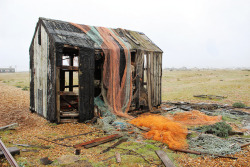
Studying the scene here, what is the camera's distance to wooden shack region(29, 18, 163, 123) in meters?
8.29

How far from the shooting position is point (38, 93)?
32.1 ft

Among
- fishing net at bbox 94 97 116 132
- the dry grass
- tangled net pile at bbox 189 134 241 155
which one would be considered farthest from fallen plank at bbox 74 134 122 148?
the dry grass

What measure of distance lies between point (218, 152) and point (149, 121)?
295cm

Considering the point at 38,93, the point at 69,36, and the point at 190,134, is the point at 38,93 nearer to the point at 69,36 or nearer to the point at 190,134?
the point at 69,36

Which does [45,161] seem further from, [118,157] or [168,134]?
[168,134]

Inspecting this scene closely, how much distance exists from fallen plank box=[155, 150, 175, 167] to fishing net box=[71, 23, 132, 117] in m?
3.87

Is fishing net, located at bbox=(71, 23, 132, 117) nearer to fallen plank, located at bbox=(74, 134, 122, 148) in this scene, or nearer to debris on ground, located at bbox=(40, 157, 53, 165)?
fallen plank, located at bbox=(74, 134, 122, 148)

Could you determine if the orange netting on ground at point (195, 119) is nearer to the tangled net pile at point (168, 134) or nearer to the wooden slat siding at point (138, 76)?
the tangled net pile at point (168, 134)

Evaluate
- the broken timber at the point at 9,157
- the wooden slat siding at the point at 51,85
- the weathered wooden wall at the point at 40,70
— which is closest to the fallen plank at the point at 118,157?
the broken timber at the point at 9,157

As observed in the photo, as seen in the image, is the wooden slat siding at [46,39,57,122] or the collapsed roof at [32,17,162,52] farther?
the collapsed roof at [32,17,162,52]

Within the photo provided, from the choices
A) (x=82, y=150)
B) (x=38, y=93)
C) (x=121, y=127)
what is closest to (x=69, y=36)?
(x=38, y=93)

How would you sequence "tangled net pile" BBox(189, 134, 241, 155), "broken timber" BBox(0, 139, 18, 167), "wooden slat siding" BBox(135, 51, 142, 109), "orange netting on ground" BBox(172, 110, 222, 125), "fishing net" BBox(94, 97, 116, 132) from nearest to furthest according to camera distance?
"broken timber" BBox(0, 139, 18, 167) → "tangled net pile" BBox(189, 134, 241, 155) → "fishing net" BBox(94, 97, 116, 132) → "orange netting on ground" BBox(172, 110, 222, 125) → "wooden slat siding" BBox(135, 51, 142, 109)

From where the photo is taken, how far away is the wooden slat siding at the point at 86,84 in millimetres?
8531

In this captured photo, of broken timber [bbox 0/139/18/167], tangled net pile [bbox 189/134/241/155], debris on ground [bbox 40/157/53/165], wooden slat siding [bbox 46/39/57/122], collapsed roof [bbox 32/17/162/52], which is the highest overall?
collapsed roof [bbox 32/17/162/52]
